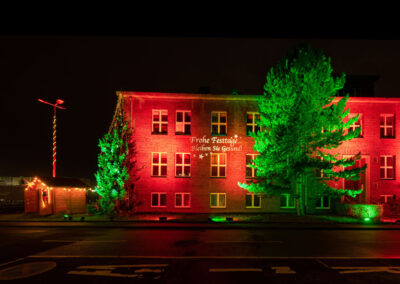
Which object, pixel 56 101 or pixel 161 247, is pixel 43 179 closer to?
pixel 56 101

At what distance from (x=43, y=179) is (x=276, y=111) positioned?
1791 cm

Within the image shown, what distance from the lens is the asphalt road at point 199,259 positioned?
732cm

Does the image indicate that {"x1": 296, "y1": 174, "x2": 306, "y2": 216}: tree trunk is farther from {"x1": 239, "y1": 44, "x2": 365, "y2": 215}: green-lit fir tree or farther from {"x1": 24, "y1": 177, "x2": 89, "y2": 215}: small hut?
{"x1": 24, "y1": 177, "x2": 89, "y2": 215}: small hut

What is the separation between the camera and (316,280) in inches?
276

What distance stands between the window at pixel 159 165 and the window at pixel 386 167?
59.8 feet

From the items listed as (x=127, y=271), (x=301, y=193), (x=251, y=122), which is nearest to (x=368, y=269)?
(x=127, y=271)

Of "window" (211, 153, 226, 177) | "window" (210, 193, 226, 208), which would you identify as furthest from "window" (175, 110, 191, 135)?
"window" (210, 193, 226, 208)

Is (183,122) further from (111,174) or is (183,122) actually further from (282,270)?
(282,270)

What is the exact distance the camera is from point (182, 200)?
25266 mm

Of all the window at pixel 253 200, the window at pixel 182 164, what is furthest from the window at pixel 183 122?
the window at pixel 253 200

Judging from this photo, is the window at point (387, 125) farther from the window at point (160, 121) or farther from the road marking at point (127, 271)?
the road marking at point (127, 271)

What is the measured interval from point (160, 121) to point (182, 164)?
13.1 ft

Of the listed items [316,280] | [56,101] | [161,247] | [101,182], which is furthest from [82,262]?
[56,101]

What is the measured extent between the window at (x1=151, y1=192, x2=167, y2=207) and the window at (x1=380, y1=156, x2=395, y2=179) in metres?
18.3
